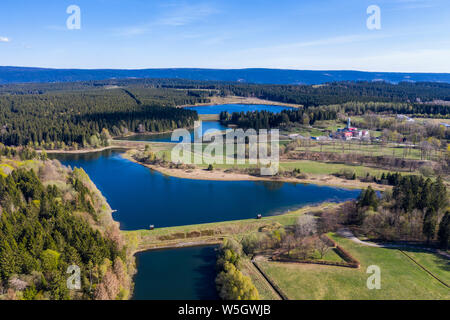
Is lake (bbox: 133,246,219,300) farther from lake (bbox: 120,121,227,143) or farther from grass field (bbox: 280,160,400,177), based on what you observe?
lake (bbox: 120,121,227,143)

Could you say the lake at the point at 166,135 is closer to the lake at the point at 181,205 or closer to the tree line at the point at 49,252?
the lake at the point at 181,205

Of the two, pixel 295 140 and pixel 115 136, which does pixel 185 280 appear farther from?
pixel 115 136

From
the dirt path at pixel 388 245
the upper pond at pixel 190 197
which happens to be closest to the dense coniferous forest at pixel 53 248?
the upper pond at pixel 190 197

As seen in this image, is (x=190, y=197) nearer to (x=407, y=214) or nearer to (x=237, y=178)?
(x=237, y=178)

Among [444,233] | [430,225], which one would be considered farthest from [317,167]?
[444,233]

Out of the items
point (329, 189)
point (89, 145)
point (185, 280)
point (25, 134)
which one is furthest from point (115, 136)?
point (185, 280)

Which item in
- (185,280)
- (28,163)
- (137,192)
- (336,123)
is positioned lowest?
(185,280)

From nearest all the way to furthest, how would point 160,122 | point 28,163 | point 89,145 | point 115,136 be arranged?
point 28,163
point 89,145
point 115,136
point 160,122
